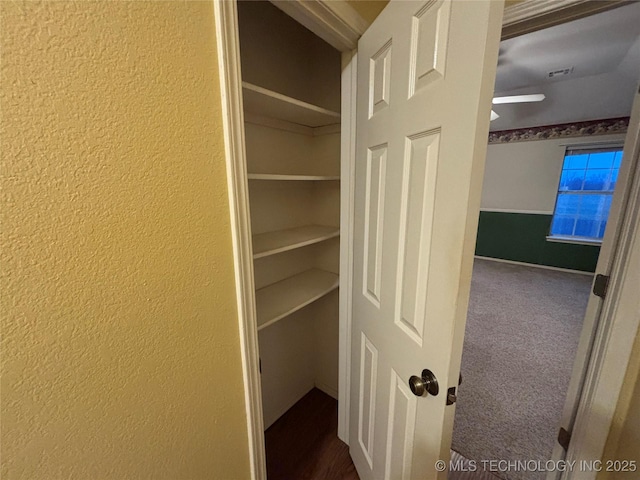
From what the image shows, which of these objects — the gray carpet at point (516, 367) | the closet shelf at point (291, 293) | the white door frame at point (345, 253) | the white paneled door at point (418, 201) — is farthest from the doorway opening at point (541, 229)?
the closet shelf at point (291, 293)

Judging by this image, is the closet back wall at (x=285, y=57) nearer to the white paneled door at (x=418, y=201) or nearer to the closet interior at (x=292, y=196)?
the closet interior at (x=292, y=196)

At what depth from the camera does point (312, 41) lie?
1.55 metres

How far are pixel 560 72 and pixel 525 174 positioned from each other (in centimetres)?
176

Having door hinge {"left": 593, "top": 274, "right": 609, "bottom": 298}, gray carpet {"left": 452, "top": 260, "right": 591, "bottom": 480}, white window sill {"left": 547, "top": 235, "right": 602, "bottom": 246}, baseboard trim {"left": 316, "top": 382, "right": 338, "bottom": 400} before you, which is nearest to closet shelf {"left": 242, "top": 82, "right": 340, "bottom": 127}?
door hinge {"left": 593, "top": 274, "right": 609, "bottom": 298}

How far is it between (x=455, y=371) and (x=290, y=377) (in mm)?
1357

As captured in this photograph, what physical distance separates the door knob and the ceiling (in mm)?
2641

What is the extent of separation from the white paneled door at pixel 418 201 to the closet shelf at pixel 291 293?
0.36 m

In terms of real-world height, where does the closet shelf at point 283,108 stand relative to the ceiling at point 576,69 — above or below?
below

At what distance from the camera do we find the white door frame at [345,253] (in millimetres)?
641

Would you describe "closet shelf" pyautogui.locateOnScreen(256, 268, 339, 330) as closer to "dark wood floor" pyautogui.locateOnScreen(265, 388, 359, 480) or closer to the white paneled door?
the white paneled door

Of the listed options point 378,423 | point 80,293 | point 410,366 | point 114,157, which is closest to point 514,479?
point 378,423

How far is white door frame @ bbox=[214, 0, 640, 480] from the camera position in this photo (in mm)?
641

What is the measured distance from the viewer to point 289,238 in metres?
1.38

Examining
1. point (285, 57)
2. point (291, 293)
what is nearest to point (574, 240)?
point (291, 293)
